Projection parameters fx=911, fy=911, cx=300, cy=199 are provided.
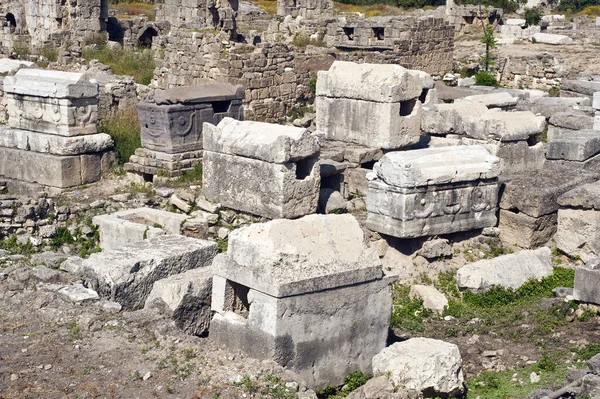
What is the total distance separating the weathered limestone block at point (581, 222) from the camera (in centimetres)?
994

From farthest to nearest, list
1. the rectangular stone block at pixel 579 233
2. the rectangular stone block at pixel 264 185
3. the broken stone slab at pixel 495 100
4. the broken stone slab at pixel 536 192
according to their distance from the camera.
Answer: the broken stone slab at pixel 495 100 → the broken stone slab at pixel 536 192 → the rectangular stone block at pixel 579 233 → the rectangular stone block at pixel 264 185

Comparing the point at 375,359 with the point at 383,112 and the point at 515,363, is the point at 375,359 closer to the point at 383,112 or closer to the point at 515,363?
the point at 515,363

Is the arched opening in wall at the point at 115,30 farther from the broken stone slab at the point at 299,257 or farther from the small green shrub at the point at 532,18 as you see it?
the small green shrub at the point at 532,18

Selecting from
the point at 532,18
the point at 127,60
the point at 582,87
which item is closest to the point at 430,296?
the point at 582,87

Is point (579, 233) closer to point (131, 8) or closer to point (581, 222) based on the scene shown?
point (581, 222)

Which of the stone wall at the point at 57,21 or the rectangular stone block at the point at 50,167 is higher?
the stone wall at the point at 57,21

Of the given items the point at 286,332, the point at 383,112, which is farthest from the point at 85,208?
the point at 286,332

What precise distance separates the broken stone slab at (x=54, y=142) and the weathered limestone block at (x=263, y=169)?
5.70 ft

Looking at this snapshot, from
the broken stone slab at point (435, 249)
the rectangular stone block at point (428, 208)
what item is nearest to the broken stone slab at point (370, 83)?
the rectangular stone block at point (428, 208)

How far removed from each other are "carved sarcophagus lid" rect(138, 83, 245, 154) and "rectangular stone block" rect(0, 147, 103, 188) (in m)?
0.76

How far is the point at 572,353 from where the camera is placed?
7.83 m

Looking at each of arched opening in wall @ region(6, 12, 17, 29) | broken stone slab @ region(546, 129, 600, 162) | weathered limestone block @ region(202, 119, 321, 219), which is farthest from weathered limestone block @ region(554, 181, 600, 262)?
arched opening in wall @ region(6, 12, 17, 29)

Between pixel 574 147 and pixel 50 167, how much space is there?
21.5 ft

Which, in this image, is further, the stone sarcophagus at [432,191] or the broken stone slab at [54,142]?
the broken stone slab at [54,142]
